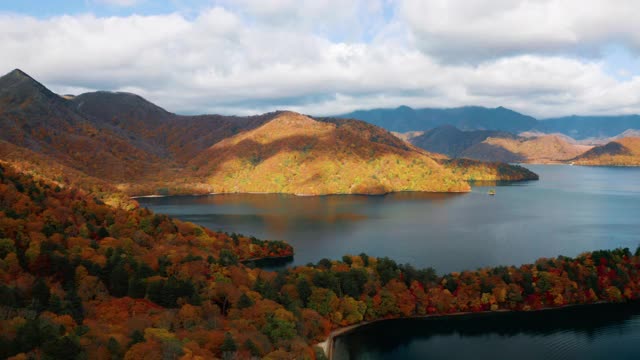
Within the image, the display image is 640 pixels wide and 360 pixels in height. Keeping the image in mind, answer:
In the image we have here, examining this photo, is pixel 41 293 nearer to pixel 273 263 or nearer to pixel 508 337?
pixel 273 263

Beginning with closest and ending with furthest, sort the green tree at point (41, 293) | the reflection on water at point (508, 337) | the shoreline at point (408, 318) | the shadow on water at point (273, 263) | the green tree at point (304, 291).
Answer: the green tree at point (41, 293)
the reflection on water at point (508, 337)
the shoreline at point (408, 318)
the green tree at point (304, 291)
the shadow on water at point (273, 263)

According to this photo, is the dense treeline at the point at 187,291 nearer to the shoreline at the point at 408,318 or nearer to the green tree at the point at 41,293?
the green tree at the point at 41,293

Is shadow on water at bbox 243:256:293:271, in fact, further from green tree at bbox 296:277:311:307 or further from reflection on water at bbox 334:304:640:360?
reflection on water at bbox 334:304:640:360

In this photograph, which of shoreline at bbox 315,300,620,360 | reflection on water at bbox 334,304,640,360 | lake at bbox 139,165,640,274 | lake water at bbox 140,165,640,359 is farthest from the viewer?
lake at bbox 139,165,640,274

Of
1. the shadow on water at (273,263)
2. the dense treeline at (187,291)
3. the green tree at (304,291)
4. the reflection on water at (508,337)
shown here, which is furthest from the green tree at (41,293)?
the shadow on water at (273,263)

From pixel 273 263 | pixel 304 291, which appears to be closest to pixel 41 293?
pixel 304 291

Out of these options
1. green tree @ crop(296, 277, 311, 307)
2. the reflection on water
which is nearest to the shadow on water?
green tree @ crop(296, 277, 311, 307)

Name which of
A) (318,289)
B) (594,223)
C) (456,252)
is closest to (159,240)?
(318,289)
